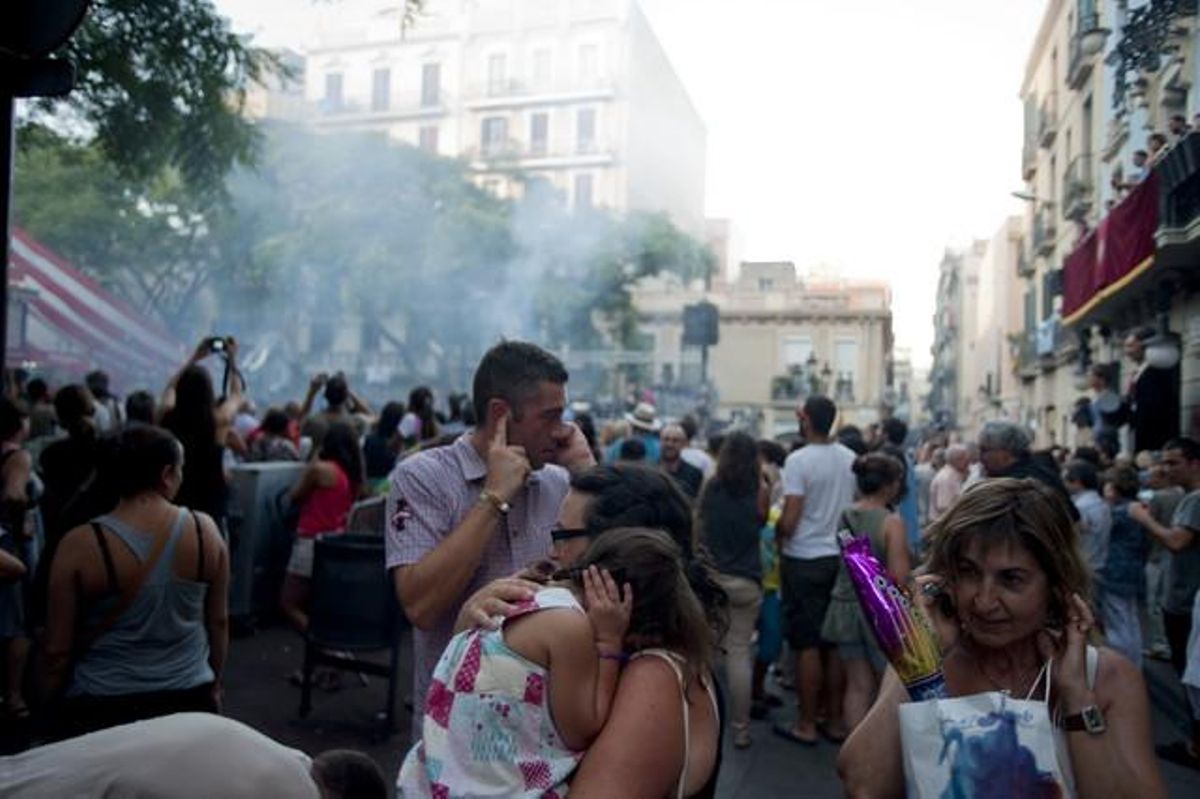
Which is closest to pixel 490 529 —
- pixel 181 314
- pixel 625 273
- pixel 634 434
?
pixel 634 434

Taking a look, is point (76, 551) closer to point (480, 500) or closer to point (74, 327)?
point (480, 500)

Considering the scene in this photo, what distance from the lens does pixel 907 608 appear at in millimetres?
1713

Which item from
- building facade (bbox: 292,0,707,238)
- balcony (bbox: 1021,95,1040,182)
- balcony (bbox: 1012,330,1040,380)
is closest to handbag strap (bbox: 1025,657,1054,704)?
balcony (bbox: 1012,330,1040,380)

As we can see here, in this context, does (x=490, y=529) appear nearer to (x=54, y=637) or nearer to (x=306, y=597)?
(x=54, y=637)

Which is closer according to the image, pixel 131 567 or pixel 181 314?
pixel 131 567

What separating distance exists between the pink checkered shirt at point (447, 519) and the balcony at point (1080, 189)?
18.6m

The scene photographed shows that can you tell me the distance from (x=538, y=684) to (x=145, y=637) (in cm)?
203

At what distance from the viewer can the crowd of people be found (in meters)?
1.65

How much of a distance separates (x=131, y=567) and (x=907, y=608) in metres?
2.39

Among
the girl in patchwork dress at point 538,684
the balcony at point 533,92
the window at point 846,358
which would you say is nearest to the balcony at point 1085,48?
the girl in patchwork dress at point 538,684

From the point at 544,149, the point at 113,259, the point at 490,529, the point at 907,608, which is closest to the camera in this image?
the point at 907,608

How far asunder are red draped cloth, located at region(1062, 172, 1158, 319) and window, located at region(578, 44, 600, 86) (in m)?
33.2

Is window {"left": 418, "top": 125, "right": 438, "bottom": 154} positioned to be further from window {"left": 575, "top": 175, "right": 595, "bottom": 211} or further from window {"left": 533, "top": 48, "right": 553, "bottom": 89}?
window {"left": 575, "top": 175, "right": 595, "bottom": 211}

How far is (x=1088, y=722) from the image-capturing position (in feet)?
5.49
